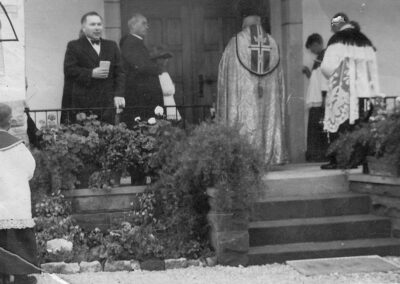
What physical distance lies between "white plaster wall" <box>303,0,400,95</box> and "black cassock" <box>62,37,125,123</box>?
125 inches

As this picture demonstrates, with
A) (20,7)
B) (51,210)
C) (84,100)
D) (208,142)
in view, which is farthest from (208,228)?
(20,7)

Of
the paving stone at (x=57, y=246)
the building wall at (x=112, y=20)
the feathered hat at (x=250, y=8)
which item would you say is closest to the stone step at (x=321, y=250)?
the paving stone at (x=57, y=246)

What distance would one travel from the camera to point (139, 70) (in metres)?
9.91

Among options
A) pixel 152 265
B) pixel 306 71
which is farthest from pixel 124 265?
pixel 306 71

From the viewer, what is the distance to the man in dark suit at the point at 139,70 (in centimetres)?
990

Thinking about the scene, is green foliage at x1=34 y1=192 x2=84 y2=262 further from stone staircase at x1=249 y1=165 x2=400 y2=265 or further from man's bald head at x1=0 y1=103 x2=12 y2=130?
stone staircase at x1=249 y1=165 x2=400 y2=265

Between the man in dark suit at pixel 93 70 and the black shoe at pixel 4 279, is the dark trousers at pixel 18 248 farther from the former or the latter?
the man in dark suit at pixel 93 70

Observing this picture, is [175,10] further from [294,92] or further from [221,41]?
[294,92]

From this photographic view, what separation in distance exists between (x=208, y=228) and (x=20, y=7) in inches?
121

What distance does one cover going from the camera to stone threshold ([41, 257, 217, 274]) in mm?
7516

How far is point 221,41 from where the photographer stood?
11867mm

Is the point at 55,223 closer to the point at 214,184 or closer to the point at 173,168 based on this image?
the point at 173,168

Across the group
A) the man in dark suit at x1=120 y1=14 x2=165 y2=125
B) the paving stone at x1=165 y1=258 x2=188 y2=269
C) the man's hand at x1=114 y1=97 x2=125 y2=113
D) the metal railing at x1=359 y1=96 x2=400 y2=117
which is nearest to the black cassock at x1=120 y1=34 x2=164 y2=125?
the man in dark suit at x1=120 y1=14 x2=165 y2=125

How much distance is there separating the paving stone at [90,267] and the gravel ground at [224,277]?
103mm
